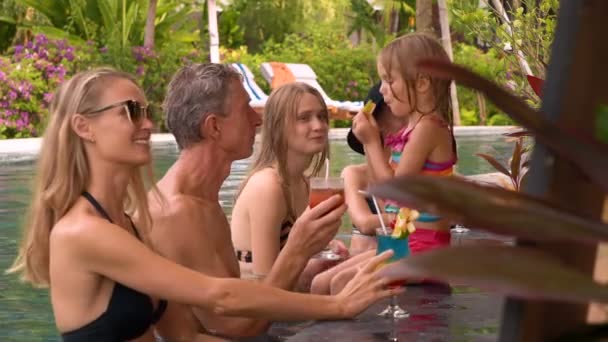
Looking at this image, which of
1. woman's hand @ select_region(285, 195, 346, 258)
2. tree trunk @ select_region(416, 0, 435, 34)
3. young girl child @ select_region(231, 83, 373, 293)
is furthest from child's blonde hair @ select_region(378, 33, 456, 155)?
tree trunk @ select_region(416, 0, 435, 34)

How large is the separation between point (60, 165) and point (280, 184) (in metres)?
1.63

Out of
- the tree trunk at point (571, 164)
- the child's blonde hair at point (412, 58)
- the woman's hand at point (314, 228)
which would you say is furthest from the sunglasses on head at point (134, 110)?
the tree trunk at point (571, 164)

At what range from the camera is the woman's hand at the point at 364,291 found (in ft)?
12.2

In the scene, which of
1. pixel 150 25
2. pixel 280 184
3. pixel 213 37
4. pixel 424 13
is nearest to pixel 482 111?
pixel 424 13

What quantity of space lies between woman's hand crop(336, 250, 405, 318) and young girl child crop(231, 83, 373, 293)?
750 mm

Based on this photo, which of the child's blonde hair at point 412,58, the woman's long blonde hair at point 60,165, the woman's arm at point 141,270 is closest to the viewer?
the woman's arm at point 141,270

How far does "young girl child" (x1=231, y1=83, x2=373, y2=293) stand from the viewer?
185 inches

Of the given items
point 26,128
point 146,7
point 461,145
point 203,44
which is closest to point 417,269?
point 461,145

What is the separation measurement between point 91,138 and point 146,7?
27.8 metres

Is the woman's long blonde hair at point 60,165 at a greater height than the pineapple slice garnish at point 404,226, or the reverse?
the woman's long blonde hair at point 60,165

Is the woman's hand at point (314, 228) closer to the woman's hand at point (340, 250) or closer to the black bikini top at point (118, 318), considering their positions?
the black bikini top at point (118, 318)

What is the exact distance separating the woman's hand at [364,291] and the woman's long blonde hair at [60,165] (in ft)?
2.97

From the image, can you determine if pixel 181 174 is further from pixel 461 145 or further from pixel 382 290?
pixel 461 145

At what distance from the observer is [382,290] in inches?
147
